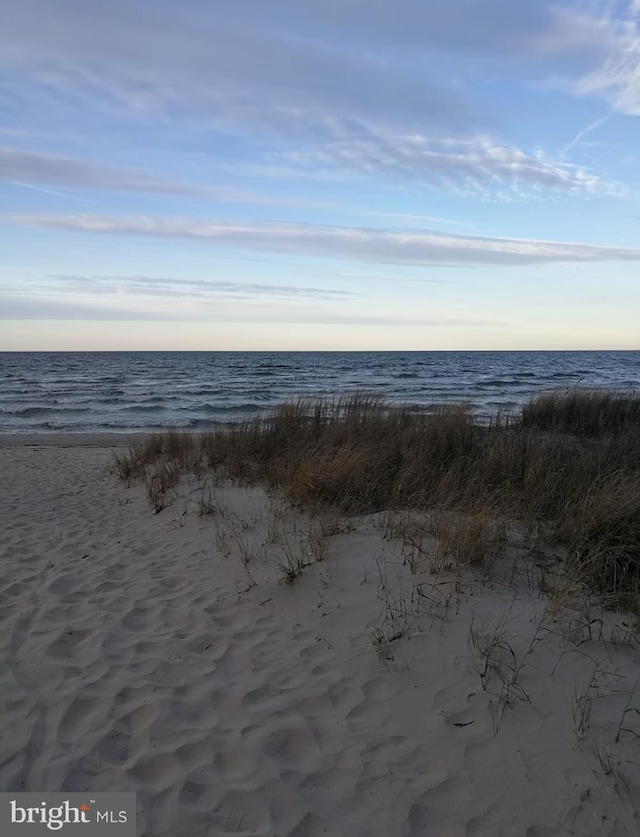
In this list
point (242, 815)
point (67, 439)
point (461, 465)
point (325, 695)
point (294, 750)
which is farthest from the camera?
point (67, 439)

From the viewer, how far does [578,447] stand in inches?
324

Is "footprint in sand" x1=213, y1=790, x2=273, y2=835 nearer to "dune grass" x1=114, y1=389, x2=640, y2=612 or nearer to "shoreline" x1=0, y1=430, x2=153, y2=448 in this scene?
"dune grass" x1=114, y1=389, x2=640, y2=612

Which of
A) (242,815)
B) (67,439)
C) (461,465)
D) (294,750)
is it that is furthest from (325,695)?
(67,439)

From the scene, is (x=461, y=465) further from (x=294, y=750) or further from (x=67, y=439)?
(x=67, y=439)

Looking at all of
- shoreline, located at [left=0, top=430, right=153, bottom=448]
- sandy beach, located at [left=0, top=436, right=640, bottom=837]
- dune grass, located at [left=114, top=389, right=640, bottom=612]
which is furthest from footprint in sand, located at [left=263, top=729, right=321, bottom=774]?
shoreline, located at [left=0, top=430, right=153, bottom=448]

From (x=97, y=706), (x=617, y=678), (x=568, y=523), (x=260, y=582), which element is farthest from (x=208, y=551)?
(x=617, y=678)

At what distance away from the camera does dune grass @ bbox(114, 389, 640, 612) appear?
4.73 m

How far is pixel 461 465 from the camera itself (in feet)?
23.9

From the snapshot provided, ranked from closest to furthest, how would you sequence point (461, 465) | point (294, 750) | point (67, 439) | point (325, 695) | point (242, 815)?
point (242, 815) < point (294, 750) < point (325, 695) < point (461, 465) < point (67, 439)

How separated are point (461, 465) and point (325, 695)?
14.6 feet

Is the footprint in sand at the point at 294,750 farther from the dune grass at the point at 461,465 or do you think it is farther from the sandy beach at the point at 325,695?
the dune grass at the point at 461,465

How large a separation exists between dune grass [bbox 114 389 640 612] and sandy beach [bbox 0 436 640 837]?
52cm

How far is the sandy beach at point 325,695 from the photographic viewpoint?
2.61m

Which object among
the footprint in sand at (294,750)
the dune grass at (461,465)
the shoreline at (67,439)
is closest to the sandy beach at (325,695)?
the footprint in sand at (294,750)
